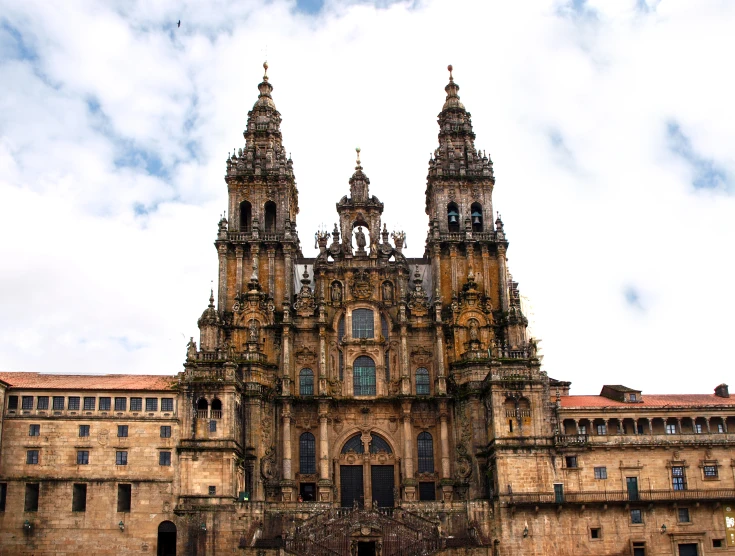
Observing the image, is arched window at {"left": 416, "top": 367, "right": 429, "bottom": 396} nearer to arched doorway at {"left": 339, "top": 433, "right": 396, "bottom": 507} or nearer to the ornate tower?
arched doorway at {"left": 339, "top": 433, "right": 396, "bottom": 507}

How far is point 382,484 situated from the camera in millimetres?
71875

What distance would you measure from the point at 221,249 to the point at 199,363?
1355 cm

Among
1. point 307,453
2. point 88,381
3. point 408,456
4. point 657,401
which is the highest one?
point 88,381

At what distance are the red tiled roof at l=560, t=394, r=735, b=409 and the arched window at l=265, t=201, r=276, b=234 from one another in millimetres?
29094

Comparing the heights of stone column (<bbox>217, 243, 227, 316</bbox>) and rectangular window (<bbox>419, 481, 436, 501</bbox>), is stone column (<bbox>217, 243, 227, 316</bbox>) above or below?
above

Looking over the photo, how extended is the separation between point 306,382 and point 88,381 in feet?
57.9

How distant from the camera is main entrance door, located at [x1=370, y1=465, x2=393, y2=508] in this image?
71562 millimetres

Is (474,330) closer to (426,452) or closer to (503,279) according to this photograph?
(503,279)

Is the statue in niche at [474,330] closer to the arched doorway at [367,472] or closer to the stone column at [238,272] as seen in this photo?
the arched doorway at [367,472]

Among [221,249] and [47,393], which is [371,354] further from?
[47,393]

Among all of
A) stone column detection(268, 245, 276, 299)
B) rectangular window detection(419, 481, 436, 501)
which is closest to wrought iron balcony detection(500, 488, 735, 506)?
rectangular window detection(419, 481, 436, 501)

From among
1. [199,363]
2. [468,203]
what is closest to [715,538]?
[468,203]

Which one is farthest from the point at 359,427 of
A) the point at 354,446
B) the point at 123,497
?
the point at 123,497

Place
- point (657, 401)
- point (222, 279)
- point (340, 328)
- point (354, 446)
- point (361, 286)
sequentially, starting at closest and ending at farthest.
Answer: point (657, 401), point (354, 446), point (340, 328), point (361, 286), point (222, 279)
